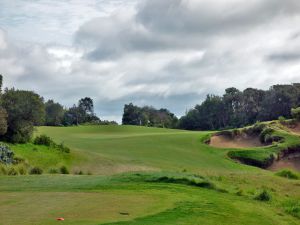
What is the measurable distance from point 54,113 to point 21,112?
110 meters

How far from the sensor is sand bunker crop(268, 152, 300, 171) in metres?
52.4

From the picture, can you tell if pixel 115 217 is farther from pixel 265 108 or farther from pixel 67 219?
pixel 265 108

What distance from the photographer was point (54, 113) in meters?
154

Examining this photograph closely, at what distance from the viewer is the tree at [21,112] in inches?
1747

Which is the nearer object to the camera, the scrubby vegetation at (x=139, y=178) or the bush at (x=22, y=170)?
the scrubby vegetation at (x=139, y=178)

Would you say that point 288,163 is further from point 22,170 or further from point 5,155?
point 22,170

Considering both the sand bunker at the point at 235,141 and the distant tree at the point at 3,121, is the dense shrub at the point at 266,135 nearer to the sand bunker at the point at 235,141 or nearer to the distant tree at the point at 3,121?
the sand bunker at the point at 235,141

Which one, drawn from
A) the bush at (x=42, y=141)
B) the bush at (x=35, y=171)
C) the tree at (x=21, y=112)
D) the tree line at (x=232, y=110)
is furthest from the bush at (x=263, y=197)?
the tree line at (x=232, y=110)

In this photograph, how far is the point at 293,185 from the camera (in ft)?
88.6

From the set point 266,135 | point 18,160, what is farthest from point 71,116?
point 18,160

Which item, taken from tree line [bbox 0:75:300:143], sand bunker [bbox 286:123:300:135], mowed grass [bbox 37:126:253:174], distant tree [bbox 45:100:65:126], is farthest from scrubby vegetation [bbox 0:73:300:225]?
distant tree [bbox 45:100:65:126]

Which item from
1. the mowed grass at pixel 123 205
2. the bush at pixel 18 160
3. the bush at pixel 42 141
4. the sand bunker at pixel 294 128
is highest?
the sand bunker at pixel 294 128

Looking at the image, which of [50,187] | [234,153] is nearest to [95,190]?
[50,187]

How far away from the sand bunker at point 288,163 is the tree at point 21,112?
23831mm
